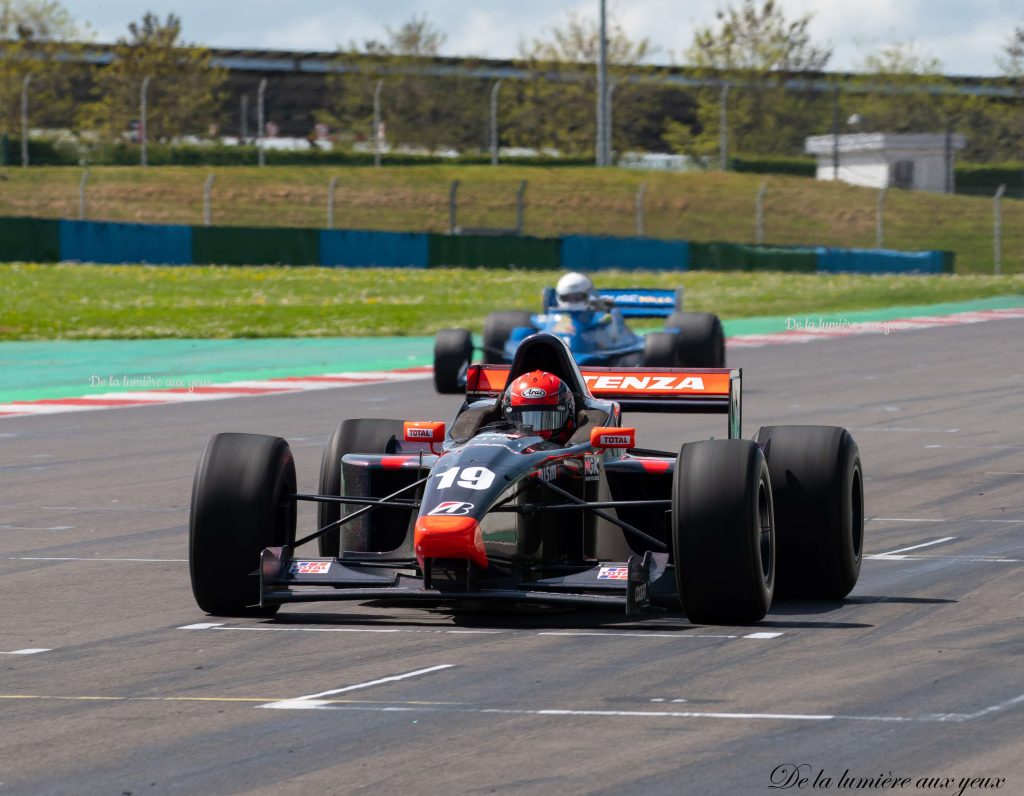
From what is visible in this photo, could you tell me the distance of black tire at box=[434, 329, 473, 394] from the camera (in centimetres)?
1972

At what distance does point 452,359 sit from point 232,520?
11456 mm

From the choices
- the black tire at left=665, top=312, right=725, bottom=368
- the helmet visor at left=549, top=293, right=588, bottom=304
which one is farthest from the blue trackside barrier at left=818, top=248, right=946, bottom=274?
the helmet visor at left=549, top=293, right=588, bottom=304

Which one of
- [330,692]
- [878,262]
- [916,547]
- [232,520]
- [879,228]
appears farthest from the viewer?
[879,228]

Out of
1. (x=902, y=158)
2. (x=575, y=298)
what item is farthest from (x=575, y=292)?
(x=902, y=158)

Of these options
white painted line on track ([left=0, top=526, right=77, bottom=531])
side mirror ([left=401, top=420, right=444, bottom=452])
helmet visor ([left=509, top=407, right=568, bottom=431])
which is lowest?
white painted line on track ([left=0, top=526, right=77, bottom=531])

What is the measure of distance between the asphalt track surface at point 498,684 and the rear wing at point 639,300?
8.71 meters

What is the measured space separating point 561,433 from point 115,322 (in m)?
22.0

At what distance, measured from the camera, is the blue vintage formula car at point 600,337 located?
19859 millimetres

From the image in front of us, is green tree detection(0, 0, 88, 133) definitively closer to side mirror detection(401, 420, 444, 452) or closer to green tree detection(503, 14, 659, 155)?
green tree detection(503, 14, 659, 155)

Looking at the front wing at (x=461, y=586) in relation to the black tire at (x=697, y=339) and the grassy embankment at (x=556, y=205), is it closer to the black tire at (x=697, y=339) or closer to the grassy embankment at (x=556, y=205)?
the black tire at (x=697, y=339)

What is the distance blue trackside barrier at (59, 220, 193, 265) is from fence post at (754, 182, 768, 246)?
41.0 feet

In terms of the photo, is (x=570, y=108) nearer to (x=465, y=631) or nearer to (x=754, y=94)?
(x=754, y=94)


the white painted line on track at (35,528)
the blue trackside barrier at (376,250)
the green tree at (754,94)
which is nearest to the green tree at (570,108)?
the green tree at (754,94)

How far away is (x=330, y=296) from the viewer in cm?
3512
